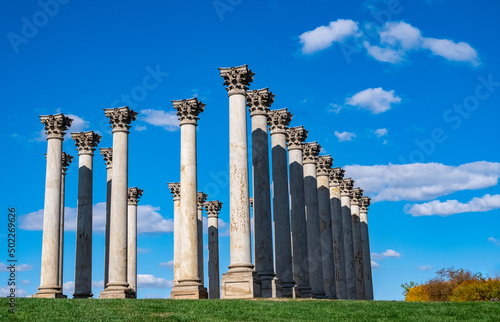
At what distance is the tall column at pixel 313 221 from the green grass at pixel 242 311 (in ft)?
86.7

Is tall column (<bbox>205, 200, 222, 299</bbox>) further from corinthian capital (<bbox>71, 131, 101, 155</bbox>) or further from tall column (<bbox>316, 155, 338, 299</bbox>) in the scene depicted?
corinthian capital (<bbox>71, 131, 101, 155</bbox>)

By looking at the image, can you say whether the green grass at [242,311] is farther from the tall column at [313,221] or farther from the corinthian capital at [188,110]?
the tall column at [313,221]

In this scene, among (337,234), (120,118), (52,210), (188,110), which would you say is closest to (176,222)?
(52,210)

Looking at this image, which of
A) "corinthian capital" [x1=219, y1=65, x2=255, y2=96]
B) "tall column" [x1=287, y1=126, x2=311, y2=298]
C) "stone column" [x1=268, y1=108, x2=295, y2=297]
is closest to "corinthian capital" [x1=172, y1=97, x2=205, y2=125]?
"corinthian capital" [x1=219, y1=65, x2=255, y2=96]

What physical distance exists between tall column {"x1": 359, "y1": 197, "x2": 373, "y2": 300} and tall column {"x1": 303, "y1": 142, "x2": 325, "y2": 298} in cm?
2695

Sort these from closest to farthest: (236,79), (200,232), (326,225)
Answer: (236,79) < (326,225) < (200,232)

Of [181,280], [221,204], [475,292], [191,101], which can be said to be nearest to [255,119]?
[191,101]

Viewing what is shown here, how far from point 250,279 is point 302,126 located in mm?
25898

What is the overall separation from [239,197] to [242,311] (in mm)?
16330

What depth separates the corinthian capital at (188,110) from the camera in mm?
58469

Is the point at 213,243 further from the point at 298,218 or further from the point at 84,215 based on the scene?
the point at 298,218

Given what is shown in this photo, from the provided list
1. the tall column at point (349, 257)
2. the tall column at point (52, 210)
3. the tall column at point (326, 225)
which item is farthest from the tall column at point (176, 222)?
the tall column at point (349, 257)

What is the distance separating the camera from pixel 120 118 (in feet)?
200

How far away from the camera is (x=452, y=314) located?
3772 centimetres
